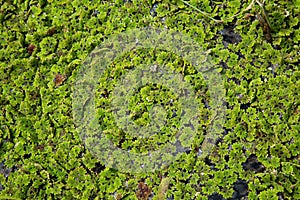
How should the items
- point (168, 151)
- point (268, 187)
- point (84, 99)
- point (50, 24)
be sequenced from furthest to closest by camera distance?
1. point (50, 24)
2. point (84, 99)
3. point (168, 151)
4. point (268, 187)

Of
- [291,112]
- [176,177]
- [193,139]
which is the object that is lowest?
[176,177]

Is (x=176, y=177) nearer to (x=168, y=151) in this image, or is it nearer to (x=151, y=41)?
(x=168, y=151)

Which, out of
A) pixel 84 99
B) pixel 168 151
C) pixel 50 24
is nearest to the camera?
pixel 168 151

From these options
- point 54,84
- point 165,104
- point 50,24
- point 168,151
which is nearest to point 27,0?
point 50,24

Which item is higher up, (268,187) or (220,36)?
(220,36)

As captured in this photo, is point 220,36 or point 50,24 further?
point 50,24

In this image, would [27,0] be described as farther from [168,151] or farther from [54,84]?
[168,151]
